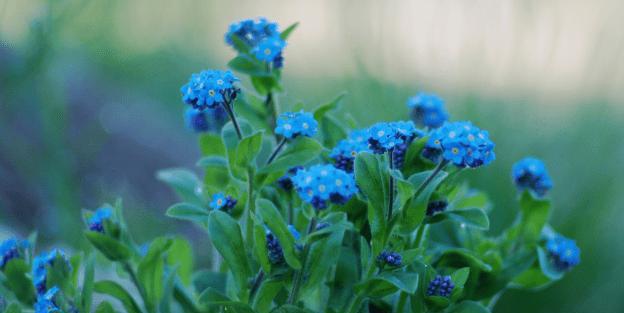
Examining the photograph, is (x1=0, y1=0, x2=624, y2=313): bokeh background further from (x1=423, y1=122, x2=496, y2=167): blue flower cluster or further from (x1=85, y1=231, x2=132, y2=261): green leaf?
(x1=423, y1=122, x2=496, y2=167): blue flower cluster

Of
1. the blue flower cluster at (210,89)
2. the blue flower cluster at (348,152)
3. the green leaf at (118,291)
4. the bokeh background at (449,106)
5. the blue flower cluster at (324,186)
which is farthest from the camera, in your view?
the bokeh background at (449,106)

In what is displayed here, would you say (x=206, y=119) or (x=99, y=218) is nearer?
(x=99, y=218)

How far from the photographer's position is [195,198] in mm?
1571

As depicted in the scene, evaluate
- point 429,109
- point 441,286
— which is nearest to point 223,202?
point 441,286

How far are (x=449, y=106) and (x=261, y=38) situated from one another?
6.77 ft

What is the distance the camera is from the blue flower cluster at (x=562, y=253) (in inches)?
56.6

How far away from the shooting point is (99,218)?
4.41 feet

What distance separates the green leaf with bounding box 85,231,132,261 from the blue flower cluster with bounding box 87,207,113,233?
0.06 metres

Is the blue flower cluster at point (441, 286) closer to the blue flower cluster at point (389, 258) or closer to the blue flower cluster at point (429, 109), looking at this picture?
the blue flower cluster at point (389, 258)

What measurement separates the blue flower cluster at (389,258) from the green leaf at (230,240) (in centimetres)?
27

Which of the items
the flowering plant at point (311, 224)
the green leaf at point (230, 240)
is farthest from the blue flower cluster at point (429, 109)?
the green leaf at point (230, 240)

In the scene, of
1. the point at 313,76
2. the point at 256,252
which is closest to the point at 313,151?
the point at 256,252

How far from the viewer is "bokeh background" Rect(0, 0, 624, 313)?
2674 mm

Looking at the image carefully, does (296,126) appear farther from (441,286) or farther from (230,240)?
(441,286)
